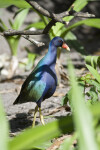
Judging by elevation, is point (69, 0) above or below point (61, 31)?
above

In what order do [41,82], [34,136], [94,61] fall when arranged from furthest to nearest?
[94,61] → [41,82] → [34,136]

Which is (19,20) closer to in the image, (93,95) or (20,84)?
(20,84)

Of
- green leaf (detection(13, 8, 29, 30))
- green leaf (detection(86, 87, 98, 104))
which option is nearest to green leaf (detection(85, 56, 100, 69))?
green leaf (detection(86, 87, 98, 104))

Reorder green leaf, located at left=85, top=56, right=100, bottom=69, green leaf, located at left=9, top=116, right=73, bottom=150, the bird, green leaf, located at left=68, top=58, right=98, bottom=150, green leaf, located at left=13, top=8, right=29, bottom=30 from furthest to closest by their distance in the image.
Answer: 1. green leaf, located at left=13, top=8, right=29, bottom=30
2. green leaf, located at left=85, top=56, right=100, bottom=69
3. the bird
4. green leaf, located at left=9, top=116, right=73, bottom=150
5. green leaf, located at left=68, top=58, right=98, bottom=150

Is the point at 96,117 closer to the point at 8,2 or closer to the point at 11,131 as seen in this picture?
the point at 11,131

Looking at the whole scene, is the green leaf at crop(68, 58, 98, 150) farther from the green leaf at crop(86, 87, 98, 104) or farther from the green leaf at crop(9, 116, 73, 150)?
the green leaf at crop(86, 87, 98, 104)

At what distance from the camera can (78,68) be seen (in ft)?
18.6

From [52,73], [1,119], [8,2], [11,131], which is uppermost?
[8,2]

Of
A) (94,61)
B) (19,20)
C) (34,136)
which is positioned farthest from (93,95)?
(19,20)

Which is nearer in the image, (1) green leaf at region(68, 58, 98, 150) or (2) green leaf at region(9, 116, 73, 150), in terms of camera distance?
(1) green leaf at region(68, 58, 98, 150)

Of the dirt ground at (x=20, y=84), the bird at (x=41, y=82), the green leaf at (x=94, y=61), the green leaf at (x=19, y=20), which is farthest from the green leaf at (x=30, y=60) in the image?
the bird at (x=41, y=82)

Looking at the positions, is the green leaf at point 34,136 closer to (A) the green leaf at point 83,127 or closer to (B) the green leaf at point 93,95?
(A) the green leaf at point 83,127

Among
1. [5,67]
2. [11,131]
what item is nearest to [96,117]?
[11,131]

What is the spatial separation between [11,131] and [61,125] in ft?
5.96
